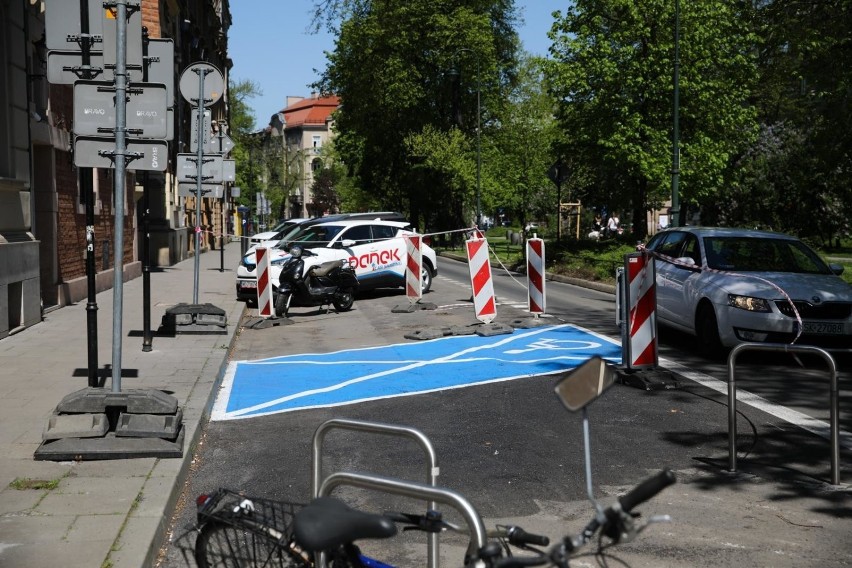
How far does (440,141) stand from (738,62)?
59.8 feet

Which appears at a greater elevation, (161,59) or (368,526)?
(161,59)

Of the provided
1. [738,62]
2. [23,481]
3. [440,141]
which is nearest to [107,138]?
[23,481]

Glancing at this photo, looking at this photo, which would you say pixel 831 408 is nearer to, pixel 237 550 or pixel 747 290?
pixel 237 550

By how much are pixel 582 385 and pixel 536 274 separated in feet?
42.4

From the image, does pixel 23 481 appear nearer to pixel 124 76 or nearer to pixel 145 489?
pixel 145 489

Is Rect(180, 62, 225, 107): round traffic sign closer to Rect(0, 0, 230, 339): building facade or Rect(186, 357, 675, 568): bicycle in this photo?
Rect(0, 0, 230, 339): building facade

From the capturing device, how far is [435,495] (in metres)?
2.84

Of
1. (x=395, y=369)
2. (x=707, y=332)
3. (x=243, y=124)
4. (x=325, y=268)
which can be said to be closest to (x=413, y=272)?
(x=325, y=268)

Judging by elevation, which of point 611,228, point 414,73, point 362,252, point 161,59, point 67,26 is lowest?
point 362,252

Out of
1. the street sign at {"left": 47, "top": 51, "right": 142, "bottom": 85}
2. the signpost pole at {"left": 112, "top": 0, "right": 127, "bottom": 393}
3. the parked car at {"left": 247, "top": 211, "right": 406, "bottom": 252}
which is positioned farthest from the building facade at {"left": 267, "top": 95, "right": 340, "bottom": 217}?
the signpost pole at {"left": 112, "top": 0, "right": 127, "bottom": 393}

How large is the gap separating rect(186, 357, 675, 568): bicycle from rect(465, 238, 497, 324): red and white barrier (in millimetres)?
11213

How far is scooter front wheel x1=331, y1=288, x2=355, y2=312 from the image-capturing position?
61.4ft

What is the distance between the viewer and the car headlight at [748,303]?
11.5 metres

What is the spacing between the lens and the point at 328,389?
33.5ft
